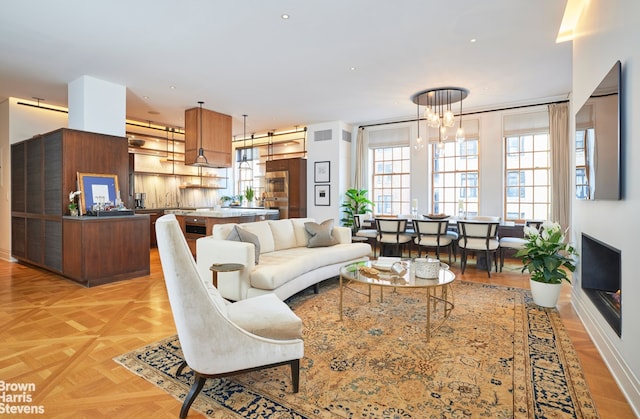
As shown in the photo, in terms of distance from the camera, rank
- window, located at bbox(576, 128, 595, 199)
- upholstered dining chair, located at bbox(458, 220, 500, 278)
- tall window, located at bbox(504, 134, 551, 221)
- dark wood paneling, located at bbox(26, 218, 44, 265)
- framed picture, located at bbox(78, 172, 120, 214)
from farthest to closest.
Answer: tall window, located at bbox(504, 134, 551, 221) → dark wood paneling, located at bbox(26, 218, 44, 265) → upholstered dining chair, located at bbox(458, 220, 500, 278) → framed picture, located at bbox(78, 172, 120, 214) → window, located at bbox(576, 128, 595, 199)

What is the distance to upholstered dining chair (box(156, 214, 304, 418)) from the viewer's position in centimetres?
164

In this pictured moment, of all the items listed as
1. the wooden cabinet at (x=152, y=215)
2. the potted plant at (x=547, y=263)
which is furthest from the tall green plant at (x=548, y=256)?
the wooden cabinet at (x=152, y=215)

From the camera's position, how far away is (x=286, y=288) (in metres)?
3.40

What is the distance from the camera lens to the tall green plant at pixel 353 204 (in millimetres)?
7512

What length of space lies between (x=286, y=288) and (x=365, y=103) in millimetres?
4203

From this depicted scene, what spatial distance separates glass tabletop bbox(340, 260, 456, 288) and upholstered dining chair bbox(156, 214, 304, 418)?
115 centimetres

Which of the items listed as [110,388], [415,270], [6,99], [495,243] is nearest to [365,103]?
[495,243]

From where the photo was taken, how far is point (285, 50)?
Result: 396 cm

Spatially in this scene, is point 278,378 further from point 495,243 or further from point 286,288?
point 495,243

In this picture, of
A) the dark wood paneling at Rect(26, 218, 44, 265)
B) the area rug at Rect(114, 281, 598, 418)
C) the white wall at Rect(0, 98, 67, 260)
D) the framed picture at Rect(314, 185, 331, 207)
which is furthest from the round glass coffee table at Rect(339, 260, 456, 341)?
the white wall at Rect(0, 98, 67, 260)

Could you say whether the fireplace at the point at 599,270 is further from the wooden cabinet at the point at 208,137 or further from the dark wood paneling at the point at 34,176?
the dark wood paneling at the point at 34,176

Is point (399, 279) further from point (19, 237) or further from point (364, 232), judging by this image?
point (19, 237)

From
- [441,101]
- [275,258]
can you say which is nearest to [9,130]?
[275,258]

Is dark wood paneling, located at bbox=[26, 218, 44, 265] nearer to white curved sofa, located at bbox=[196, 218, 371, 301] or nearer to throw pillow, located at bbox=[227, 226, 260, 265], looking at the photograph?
white curved sofa, located at bbox=[196, 218, 371, 301]
